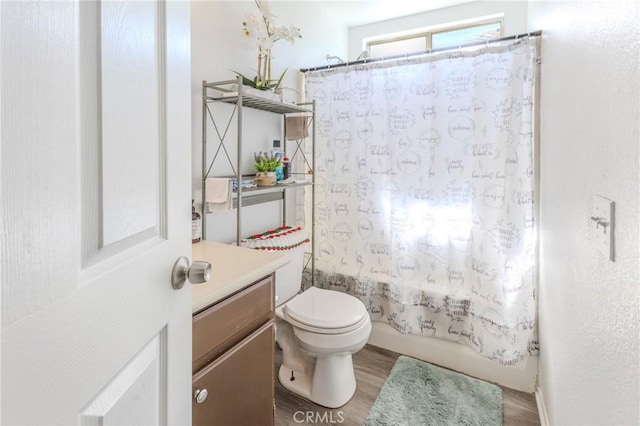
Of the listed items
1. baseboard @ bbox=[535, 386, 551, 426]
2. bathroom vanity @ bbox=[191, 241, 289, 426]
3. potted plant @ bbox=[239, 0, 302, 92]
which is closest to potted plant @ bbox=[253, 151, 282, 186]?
potted plant @ bbox=[239, 0, 302, 92]

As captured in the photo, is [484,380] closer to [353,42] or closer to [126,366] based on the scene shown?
[126,366]

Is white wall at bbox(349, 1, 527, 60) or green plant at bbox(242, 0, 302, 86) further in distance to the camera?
white wall at bbox(349, 1, 527, 60)

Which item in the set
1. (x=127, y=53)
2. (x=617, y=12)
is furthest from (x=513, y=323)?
(x=127, y=53)

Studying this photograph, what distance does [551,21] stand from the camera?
4.83ft

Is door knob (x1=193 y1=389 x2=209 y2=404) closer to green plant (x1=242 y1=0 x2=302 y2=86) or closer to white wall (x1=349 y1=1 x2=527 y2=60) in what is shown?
green plant (x1=242 y1=0 x2=302 y2=86)

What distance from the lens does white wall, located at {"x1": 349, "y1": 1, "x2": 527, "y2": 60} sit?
2352 millimetres

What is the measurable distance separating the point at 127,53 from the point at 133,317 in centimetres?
39

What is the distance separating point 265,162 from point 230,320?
110cm

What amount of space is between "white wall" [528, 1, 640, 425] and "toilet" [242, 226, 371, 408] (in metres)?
0.86

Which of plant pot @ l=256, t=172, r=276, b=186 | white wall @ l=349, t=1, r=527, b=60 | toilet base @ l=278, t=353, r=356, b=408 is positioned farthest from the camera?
white wall @ l=349, t=1, r=527, b=60

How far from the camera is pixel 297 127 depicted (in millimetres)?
2244

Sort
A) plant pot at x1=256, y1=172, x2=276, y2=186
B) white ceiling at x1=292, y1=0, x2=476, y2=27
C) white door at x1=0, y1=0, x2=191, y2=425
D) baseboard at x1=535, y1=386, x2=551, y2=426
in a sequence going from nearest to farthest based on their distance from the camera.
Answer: white door at x1=0, y1=0, x2=191, y2=425 → baseboard at x1=535, y1=386, x2=551, y2=426 → plant pot at x1=256, y1=172, x2=276, y2=186 → white ceiling at x1=292, y1=0, x2=476, y2=27

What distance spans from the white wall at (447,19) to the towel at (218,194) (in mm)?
1885

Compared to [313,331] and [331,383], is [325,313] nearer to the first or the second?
[313,331]
